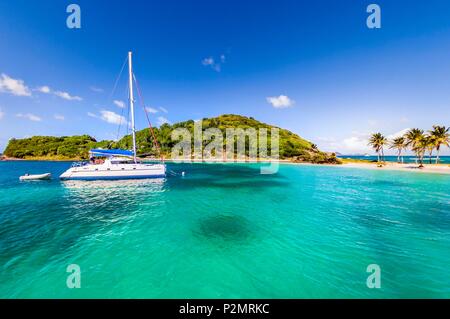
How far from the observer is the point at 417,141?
55.4 m

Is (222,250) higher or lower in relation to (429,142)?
lower

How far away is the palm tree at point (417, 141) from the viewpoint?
53928 mm

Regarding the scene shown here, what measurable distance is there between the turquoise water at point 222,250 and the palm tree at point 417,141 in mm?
56204

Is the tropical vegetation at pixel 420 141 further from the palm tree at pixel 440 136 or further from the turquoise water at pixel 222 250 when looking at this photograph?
the turquoise water at pixel 222 250

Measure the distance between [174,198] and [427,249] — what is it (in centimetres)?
1934

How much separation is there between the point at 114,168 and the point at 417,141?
85.9 m

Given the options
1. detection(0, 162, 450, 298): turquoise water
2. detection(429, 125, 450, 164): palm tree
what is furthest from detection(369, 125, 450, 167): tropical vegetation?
detection(0, 162, 450, 298): turquoise water

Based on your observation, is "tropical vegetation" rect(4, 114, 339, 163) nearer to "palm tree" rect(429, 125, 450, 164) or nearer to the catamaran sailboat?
"palm tree" rect(429, 125, 450, 164)

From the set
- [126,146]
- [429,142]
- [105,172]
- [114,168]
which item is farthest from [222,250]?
[126,146]

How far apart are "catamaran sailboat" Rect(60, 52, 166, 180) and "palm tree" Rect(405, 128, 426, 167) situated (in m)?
77.8

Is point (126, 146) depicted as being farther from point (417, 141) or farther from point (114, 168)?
point (417, 141)

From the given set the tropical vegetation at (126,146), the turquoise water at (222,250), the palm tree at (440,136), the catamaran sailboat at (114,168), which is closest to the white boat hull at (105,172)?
the catamaran sailboat at (114,168)
